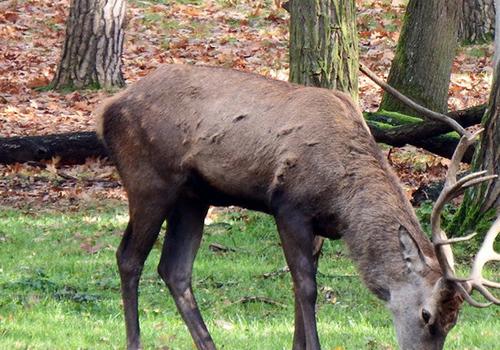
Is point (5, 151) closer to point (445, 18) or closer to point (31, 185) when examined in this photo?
point (31, 185)

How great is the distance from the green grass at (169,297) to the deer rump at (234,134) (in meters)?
1.06

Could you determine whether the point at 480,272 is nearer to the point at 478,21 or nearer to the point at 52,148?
the point at 52,148

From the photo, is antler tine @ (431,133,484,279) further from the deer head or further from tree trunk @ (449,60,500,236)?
tree trunk @ (449,60,500,236)

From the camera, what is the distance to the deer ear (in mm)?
6816

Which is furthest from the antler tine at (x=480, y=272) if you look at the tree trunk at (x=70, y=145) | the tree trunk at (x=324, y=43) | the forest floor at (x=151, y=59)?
the tree trunk at (x=70, y=145)

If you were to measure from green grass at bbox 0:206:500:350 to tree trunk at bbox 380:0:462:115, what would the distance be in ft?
14.4

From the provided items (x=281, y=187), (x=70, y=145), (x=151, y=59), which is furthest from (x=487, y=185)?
(x=151, y=59)

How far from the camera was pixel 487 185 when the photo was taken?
33.2 ft

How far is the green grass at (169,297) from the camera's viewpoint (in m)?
7.60

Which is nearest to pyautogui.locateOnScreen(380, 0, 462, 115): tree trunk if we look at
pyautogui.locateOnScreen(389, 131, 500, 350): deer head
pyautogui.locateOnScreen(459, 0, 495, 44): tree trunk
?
pyautogui.locateOnScreen(459, 0, 495, 44): tree trunk

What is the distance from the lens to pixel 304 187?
23.4 ft

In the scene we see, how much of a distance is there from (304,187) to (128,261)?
4.85ft

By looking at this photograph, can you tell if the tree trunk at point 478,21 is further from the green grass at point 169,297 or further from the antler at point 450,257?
the antler at point 450,257

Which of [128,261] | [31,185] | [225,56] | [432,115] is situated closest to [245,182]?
[128,261]
